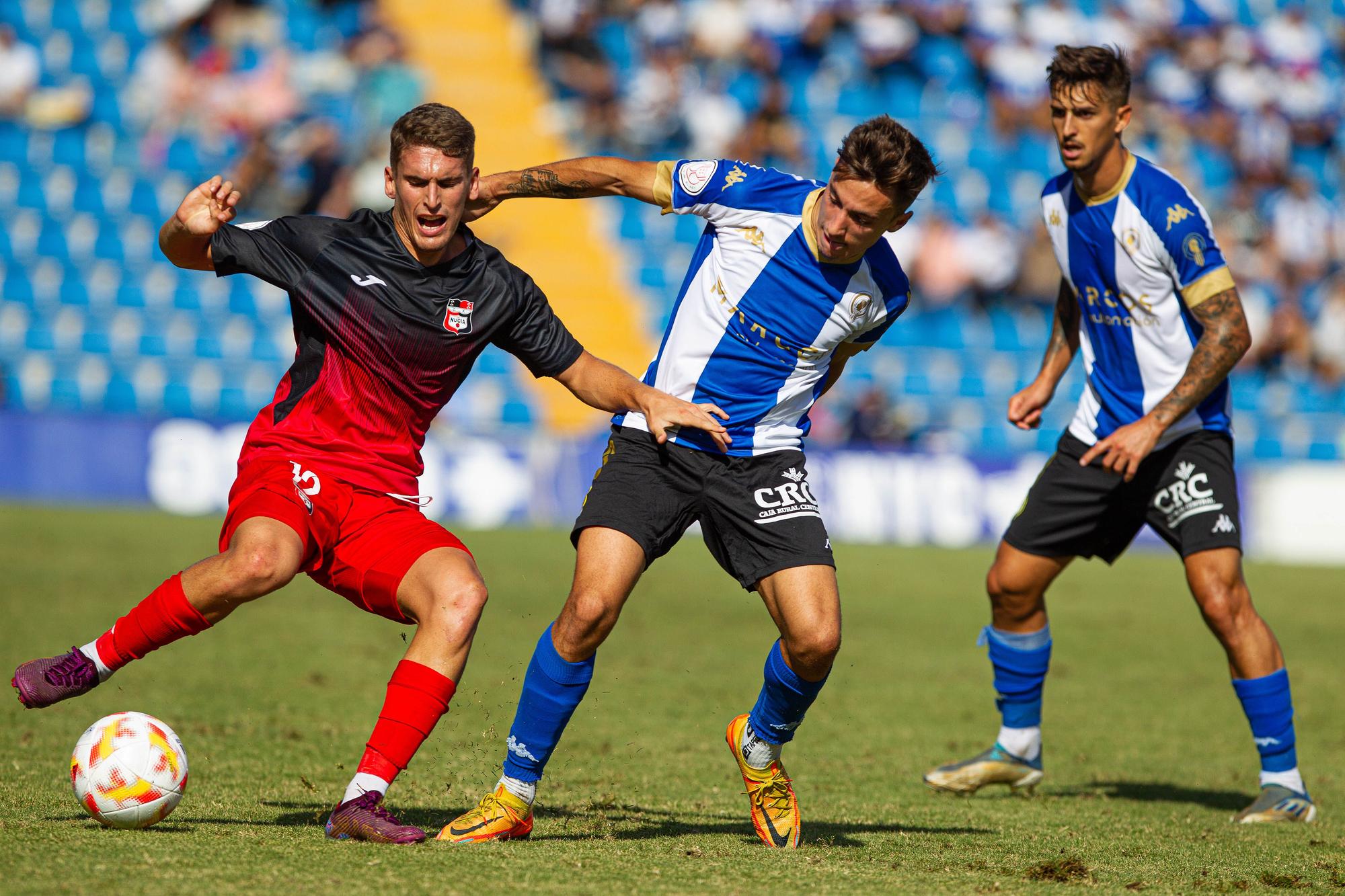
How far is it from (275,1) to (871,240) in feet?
56.7

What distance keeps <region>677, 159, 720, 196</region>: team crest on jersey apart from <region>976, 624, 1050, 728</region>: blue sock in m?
2.29

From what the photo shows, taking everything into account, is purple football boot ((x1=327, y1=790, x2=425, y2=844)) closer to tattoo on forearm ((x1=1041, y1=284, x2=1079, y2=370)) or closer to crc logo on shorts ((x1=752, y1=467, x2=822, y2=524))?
Answer: crc logo on shorts ((x1=752, y1=467, x2=822, y2=524))

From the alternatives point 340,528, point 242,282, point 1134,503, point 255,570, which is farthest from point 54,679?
point 242,282

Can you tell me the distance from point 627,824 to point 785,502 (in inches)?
46.2

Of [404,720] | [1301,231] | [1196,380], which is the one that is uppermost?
[1301,231]

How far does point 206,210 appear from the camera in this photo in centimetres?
455

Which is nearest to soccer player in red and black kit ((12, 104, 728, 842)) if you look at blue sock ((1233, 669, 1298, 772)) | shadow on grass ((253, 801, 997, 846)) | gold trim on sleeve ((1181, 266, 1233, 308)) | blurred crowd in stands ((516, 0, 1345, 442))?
shadow on grass ((253, 801, 997, 846))

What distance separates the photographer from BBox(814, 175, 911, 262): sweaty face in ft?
15.0

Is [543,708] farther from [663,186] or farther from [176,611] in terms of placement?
[663,186]

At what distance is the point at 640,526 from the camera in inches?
184

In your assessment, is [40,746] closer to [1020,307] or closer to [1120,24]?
[1020,307]

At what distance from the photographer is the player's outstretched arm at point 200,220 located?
4.54 metres

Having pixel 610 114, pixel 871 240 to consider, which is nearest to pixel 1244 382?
pixel 610 114

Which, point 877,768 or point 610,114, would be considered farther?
point 610,114
